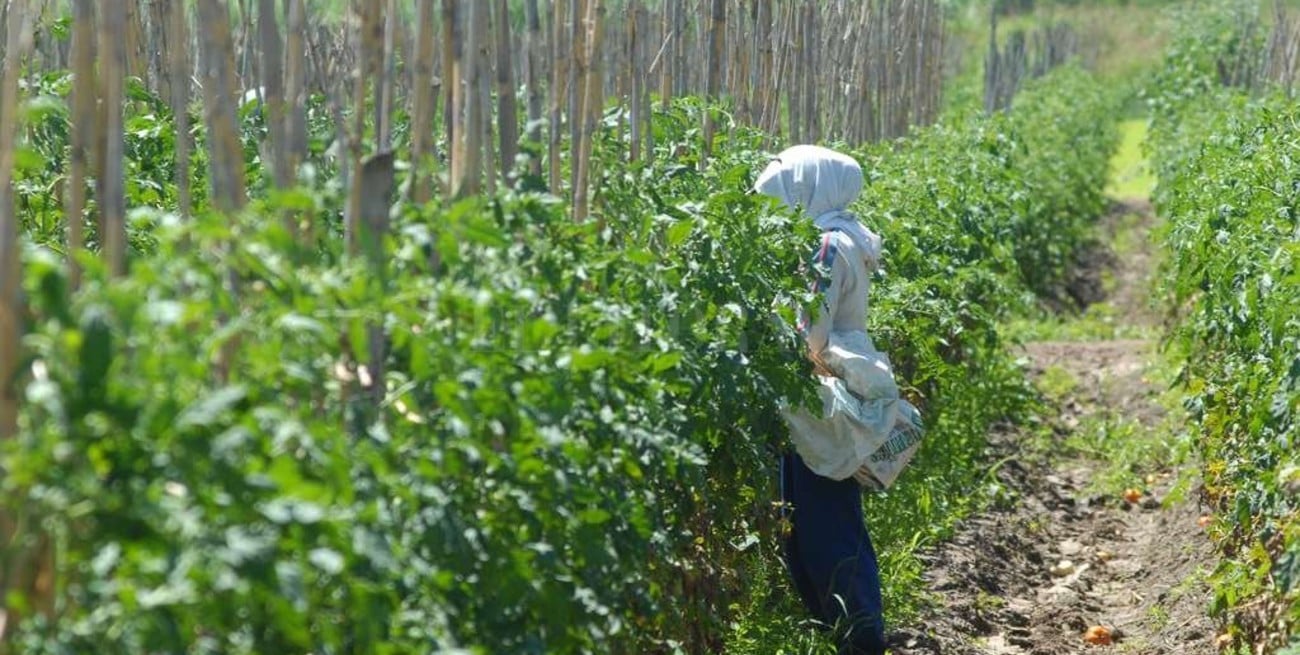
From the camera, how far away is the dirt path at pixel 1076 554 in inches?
229

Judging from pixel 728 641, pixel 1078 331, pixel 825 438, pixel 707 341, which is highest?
pixel 707 341

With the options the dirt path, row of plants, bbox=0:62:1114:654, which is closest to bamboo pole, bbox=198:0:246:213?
row of plants, bbox=0:62:1114:654

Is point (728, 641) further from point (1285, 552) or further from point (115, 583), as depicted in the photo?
point (115, 583)

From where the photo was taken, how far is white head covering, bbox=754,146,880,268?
16.7 ft

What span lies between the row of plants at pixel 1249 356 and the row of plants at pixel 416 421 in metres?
1.14

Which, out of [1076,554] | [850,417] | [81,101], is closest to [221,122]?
[81,101]

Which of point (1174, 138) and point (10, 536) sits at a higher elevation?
point (10, 536)

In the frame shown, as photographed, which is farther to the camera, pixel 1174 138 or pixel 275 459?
pixel 1174 138

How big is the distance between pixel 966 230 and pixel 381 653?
5.54 m

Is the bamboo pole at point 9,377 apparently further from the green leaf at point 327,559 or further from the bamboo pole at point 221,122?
the bamboo pole at point 221,122

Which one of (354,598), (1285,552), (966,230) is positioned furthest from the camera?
(966,230)

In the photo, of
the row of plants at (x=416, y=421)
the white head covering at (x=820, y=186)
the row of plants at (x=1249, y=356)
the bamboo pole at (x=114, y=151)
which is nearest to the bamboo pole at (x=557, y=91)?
the row of plants at (x=416, y=421)

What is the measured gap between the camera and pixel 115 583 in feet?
7.82

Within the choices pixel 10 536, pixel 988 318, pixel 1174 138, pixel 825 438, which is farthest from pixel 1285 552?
pixel 1174 138
